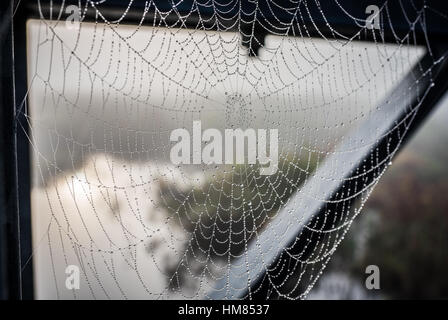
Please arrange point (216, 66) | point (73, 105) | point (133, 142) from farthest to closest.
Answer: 1. point (216, 66)
2. point (133, 142)
3. point (73, 105)

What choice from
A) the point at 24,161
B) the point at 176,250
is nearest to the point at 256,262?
the point at 176,250

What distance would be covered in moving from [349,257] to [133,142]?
473cm

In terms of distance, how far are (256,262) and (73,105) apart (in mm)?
1317

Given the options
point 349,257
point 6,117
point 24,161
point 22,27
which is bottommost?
point 349,257

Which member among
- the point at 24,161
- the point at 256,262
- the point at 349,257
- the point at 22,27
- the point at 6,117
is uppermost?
the point at 22,27

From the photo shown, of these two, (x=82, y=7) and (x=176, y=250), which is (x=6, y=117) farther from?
(x=176, y=250)

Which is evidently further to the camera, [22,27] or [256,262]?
[256,262]

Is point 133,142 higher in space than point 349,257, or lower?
higher

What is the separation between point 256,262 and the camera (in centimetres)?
306
